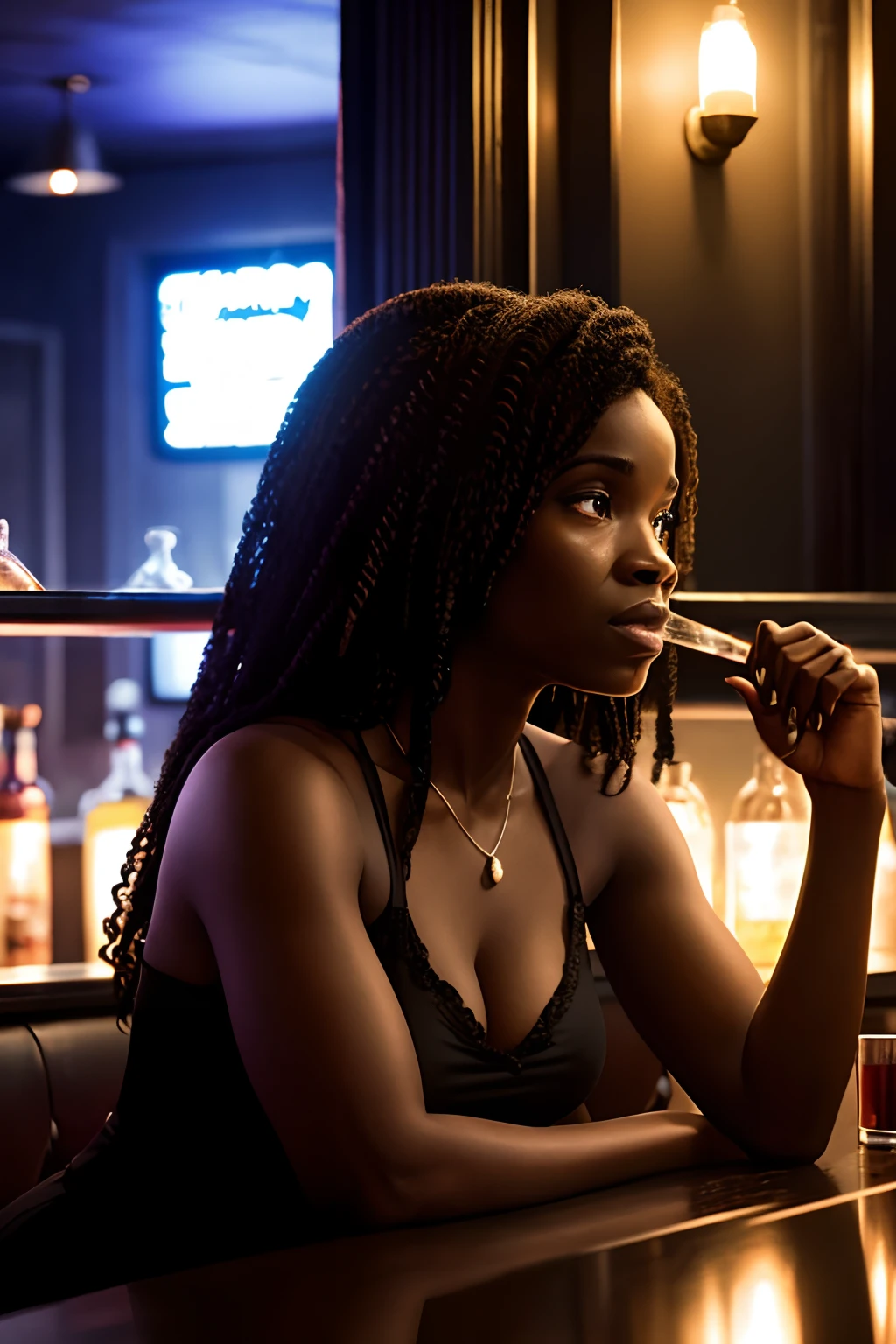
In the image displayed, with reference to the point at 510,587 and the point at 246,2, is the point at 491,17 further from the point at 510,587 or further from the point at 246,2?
the point at 246,2

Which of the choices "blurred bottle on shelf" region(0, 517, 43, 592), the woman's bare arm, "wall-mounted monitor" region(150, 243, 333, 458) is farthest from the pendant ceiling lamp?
the woman's bare arm

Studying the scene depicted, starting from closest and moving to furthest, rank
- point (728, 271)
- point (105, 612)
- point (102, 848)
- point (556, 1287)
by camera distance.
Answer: point (556, 1287) → point (105, 612) → point (102, 848) → point (728, 271)

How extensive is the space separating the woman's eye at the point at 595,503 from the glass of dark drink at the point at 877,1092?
438 millimetres

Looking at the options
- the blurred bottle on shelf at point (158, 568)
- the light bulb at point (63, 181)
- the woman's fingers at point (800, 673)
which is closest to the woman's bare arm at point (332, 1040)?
the woman's fingers at point (800, 673)

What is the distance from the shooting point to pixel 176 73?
3814 mm

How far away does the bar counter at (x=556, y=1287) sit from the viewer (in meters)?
0.62

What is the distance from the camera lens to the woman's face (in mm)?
1011

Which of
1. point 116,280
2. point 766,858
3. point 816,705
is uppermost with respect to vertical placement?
point 116,280

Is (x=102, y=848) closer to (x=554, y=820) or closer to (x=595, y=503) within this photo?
(x=554, y=820)

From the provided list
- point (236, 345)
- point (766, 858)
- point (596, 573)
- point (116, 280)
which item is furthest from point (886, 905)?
point (116, 280)

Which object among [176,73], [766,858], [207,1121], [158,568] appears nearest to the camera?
[207,1121]

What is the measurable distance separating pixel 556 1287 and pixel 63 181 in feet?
13.6

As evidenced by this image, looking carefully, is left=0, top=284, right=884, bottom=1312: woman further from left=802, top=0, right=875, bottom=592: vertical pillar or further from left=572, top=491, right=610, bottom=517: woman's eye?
A: left=802, top=0, right=875, bottom=592: vertical pillar

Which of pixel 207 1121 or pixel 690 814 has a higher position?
pixel 690 814
